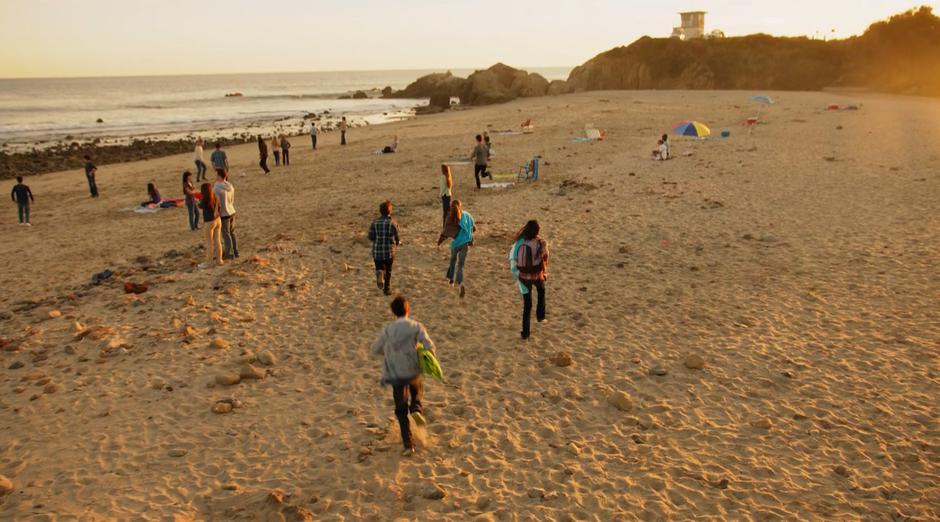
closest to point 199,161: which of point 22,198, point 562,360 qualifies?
point 22,198

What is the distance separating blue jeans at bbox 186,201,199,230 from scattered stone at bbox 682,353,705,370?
14337 millimetres

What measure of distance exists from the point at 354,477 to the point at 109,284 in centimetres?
924

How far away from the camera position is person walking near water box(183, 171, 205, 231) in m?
16.8

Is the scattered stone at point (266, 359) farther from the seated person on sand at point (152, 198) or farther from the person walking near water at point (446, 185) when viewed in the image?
the seated person on sand at point (152, 198)

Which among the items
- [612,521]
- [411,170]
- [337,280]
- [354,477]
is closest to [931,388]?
[612,521]

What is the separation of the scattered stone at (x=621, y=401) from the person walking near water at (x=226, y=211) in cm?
925

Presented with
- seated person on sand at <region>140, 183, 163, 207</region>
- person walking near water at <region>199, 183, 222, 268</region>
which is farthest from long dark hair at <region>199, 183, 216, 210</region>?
seated person on sand at <region>140, 183, 163, 207</region>

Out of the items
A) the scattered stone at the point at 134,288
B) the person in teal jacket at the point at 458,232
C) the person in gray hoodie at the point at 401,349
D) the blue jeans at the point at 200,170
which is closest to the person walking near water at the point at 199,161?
the blue jeans at the point at 200,170

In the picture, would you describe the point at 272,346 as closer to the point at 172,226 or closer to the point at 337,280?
the point at 337,280

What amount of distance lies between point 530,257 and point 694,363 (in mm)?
2807

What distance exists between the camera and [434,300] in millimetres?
11469

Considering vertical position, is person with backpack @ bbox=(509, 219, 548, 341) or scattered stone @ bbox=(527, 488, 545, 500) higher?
person with backpack @ bbox=(509, 219, 548, 341)

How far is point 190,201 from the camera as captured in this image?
17.2 m

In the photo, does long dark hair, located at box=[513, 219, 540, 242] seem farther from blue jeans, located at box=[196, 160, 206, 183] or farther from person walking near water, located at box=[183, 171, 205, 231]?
blue jeans, located at box=[196, 160, 206, 183]
